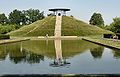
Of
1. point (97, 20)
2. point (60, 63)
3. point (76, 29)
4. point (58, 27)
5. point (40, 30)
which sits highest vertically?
point (97, 20)

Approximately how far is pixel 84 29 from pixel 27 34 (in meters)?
13.1

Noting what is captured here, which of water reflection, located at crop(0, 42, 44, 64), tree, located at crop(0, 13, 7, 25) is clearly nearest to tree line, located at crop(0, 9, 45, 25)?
tree, located at crop(0, 13, 7, 25)

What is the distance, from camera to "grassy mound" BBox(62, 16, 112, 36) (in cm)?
5977

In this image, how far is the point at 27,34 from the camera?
194 ft

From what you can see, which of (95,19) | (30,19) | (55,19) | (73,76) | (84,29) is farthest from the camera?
(30,19)

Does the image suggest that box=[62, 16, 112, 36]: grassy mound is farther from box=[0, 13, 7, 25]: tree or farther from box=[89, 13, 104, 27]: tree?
box=[0, 13, 7, 25]: tree

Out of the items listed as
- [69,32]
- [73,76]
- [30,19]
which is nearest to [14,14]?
[30,19]

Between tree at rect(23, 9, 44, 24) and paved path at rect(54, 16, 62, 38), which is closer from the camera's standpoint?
paved path at rect(54, 16, 62, 38)

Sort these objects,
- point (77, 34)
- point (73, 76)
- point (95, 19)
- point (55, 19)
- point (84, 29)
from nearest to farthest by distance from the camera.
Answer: point (73, 76), point (77, 34), point (84, 29), point (55, 19), point (95, 19)

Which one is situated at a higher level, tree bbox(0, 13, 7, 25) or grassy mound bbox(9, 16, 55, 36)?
tree bbox(0, 13, 7, 25)

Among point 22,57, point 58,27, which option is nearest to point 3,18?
point 58,27

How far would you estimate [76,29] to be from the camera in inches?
2461

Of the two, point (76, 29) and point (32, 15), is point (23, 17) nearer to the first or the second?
point (32, 15)

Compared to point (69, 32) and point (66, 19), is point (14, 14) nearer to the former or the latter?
point (66, 19)
